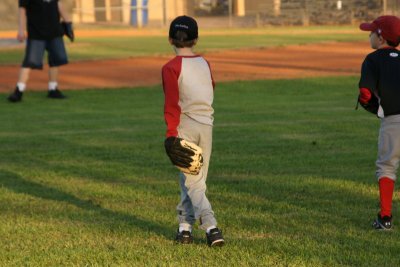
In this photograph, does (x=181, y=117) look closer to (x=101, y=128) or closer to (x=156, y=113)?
(x=101, y=128)

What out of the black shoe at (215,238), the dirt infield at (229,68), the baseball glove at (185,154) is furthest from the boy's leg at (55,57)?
the black shoe at (215,238)

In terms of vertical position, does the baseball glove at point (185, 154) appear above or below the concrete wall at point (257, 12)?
above

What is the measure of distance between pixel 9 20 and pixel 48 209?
157 ft

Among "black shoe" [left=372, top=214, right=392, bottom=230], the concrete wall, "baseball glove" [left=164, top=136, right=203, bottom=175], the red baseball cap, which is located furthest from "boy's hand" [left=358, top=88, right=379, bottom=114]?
the concrete wall

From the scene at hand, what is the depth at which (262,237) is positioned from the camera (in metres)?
6.80

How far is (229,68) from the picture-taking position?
23359 millimetres

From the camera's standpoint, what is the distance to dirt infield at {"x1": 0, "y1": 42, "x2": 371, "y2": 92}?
812 inches

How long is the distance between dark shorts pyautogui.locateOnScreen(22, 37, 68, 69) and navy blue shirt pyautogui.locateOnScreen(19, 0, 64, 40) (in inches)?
4.0

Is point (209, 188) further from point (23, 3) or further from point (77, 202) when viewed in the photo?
point (23, 3)

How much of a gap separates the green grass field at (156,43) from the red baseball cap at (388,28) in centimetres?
1998

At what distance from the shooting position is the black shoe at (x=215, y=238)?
21.1ft

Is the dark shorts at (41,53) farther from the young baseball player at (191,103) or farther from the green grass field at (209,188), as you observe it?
the young baseball player at (191,103)

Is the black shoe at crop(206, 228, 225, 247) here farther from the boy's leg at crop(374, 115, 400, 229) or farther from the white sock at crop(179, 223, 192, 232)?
the boy's leg at crop(374, 115, 400, 229)

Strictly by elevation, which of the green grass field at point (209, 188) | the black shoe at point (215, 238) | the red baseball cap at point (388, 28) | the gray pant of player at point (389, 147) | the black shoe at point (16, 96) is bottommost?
the black shoe at point (16, 96)
